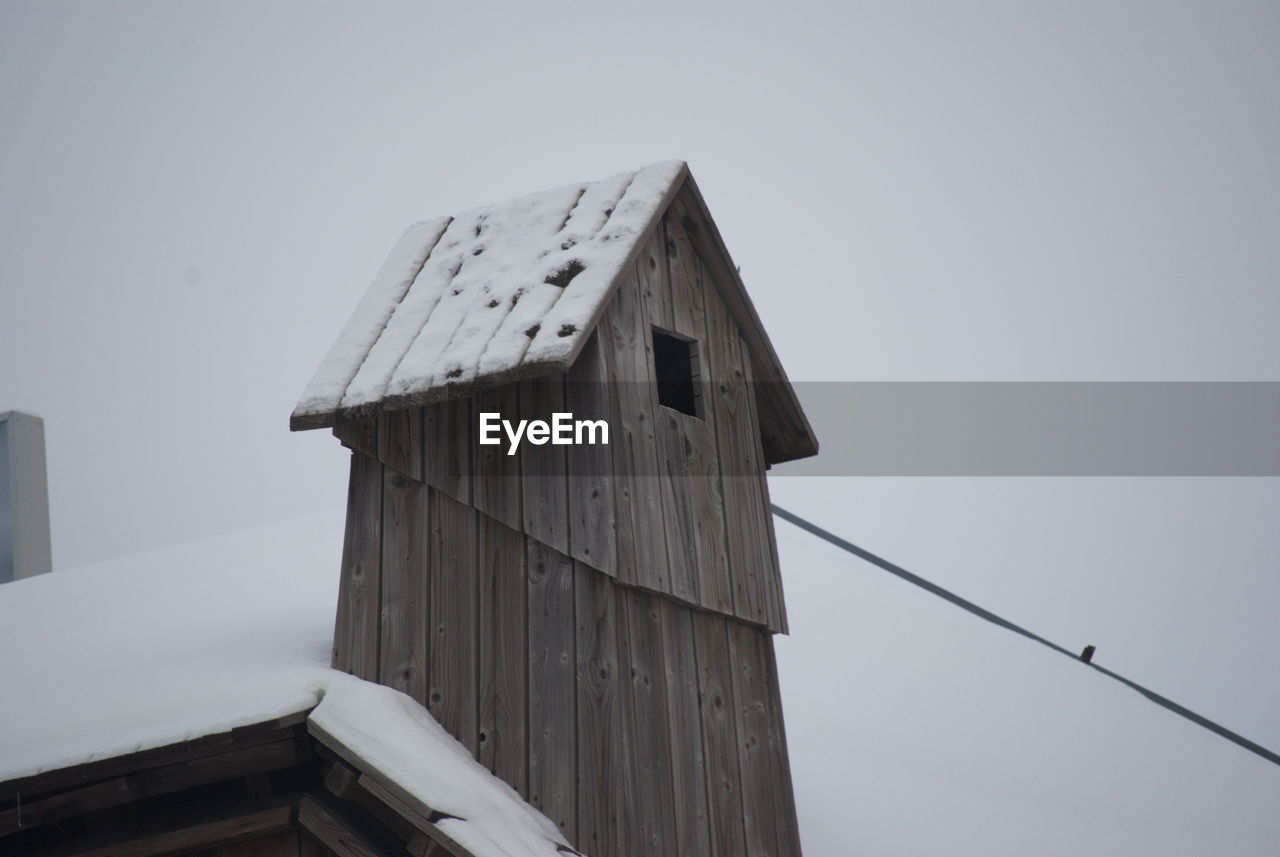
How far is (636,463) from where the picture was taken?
6.45m

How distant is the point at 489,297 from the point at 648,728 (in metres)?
2.65

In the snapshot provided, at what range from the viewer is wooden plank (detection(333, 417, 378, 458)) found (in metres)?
6.69

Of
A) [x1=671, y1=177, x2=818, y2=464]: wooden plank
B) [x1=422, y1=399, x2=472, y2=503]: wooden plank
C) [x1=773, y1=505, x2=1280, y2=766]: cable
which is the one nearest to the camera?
[x1=422, y1=399, x2=472, y2=503]: wooden plank

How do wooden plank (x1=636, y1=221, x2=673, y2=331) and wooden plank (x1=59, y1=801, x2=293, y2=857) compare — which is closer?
wooden plank (x1=59, y1=801, x2=293, y2=857)

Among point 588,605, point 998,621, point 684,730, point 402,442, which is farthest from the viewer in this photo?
point 998,621

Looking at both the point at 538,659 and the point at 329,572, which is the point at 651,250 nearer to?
the point at 538,659

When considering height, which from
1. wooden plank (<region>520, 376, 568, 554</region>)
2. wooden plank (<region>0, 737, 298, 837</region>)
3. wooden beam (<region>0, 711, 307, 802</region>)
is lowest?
wooden plank (<region>0, 737, 298, 837</region>)

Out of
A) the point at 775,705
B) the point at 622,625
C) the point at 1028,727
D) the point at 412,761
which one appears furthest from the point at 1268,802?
the point at 412,761

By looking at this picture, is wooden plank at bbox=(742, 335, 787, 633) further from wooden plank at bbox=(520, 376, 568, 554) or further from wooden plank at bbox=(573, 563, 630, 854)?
wooden plank at bbox=(520, 376, 568, 554)

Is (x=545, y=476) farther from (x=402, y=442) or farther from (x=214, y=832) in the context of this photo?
(x=214, y=832)

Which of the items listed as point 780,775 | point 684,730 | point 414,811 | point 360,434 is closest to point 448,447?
point 360,434

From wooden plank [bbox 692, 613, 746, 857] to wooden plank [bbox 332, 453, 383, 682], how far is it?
1843 mm

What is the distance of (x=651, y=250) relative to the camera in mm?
7188

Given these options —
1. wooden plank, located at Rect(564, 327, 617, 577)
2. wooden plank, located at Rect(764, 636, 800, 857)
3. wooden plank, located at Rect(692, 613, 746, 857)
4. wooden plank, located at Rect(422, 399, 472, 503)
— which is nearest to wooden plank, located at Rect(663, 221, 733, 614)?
wooden plank, located at Rect(692, 613, 746, 857)
